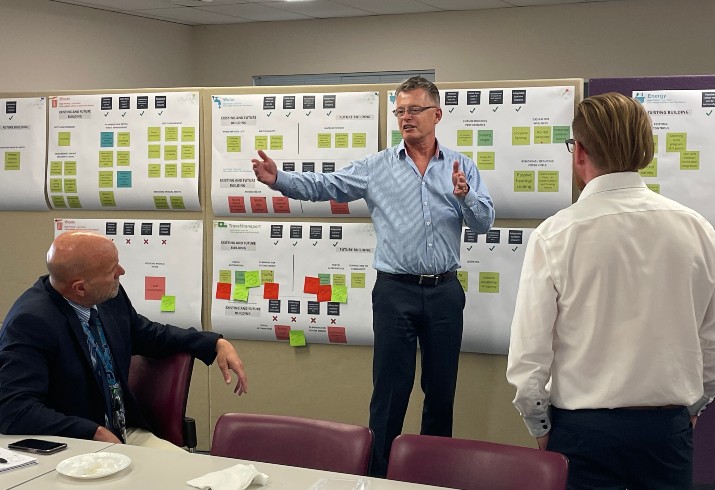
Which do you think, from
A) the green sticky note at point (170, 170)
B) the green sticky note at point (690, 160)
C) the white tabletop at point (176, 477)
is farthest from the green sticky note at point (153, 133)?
the green sticky note at point (690, 160)

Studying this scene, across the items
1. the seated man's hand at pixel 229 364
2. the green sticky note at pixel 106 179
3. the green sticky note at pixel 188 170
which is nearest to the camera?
the seated man's hand at pixel 229 364

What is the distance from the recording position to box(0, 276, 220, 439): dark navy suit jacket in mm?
2252

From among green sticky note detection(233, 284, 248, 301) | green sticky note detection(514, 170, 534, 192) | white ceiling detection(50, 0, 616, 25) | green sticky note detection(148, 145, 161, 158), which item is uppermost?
white ceiling detection(50, 0, 616, 25)

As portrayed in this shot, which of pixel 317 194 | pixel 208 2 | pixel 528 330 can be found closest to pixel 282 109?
pixel 317 194

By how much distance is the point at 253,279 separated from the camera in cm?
407

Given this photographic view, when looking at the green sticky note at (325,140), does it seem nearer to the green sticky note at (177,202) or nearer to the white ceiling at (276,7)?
the green sticky note at (177,202)

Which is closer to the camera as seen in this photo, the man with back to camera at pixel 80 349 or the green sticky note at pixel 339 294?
the man with back to camera at pixel 80 349

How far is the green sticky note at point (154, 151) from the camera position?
4.15m

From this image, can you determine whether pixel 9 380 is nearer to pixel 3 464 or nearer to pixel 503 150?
pixel 3 464

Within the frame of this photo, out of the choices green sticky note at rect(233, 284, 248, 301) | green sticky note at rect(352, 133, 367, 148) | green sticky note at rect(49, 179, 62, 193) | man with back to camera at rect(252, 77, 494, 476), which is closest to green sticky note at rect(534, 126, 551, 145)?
man with back to camera at rect(252, 77, 494, 476)

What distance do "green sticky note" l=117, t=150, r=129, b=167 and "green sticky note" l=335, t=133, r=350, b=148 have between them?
1135 mm

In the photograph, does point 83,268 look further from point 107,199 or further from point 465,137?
point 465,137

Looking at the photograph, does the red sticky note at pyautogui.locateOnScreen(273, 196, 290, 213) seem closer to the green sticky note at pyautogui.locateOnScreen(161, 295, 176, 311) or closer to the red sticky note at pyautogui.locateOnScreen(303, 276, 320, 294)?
the red sticky note at pyautogui.locateOnScreen(303, 276, 320, 294)

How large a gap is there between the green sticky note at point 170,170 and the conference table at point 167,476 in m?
2.27
